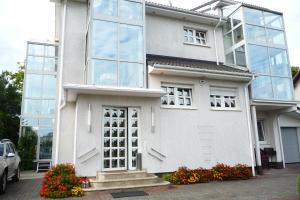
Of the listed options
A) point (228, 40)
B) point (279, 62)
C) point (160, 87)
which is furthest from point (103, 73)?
point (279, 62)

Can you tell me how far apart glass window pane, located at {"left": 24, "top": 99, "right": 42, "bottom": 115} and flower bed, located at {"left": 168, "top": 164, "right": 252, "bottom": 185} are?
515 inches

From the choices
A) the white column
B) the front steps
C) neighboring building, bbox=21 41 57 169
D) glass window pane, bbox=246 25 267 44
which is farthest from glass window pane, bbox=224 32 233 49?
neighboring building, bbox=21 41 57 169

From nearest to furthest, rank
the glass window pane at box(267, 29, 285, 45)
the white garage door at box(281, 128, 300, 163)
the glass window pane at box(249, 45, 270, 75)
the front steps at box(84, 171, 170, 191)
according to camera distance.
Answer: the front steps at box(84, 171, 170, 191), the glass window pane at box(249, 45, 270, 75), the glass window pane at box(267, 29, 285, 45), the white garage door at box(281, 128, 300, 163)

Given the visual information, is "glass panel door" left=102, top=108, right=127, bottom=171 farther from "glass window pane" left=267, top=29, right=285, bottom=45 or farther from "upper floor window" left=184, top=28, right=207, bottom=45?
"glass window pane" left=267, top=29, right=285, bottom=45

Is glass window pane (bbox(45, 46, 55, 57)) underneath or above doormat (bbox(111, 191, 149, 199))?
above

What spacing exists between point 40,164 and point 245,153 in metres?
12.9

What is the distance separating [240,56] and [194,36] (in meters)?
2.86

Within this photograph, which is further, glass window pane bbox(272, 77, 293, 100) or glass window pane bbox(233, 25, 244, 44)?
glass window pane bbox(233, 25, 244, 44)

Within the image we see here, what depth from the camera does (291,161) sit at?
1586cm

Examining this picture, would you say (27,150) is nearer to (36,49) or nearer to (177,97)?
(36,49)

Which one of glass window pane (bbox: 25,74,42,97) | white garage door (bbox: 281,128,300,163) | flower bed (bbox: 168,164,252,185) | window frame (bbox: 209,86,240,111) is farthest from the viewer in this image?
glass window pane (bbox: 25,74,42,97)

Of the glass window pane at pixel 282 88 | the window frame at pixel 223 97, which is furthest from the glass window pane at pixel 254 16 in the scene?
the window frame at pixel 223 97

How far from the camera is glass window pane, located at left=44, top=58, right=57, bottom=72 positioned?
19453mm

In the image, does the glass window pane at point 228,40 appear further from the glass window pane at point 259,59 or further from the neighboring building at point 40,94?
the neighboring building at point 40,94
